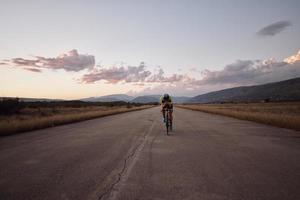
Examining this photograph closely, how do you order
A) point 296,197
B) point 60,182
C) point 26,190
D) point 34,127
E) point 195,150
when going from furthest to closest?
point 34,127 → point 195,150 → point 60,182 → point 26,190 → point 296,197

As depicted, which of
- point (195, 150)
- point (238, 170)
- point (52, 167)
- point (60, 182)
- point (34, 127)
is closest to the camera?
point (60, 182)

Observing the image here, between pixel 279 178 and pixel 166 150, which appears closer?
pixel 279 178

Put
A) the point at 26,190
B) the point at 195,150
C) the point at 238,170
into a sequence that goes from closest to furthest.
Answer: the point at 26,190 → the point at 238,170 → the point at 195,150

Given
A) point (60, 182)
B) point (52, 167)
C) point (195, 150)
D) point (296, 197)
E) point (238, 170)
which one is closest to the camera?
point (296, 197)

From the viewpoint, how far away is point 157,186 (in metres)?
4.37

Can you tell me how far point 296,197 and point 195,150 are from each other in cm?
418

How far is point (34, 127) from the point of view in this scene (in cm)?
1614

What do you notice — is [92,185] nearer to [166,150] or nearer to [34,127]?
[166,150]

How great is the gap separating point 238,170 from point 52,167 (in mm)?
4493

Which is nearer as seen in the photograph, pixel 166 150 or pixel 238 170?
pixel 238 170

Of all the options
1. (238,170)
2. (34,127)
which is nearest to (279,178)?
(238,170)

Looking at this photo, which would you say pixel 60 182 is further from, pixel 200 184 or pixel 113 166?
pixel 200 184

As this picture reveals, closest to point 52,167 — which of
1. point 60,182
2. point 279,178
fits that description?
point 60,182

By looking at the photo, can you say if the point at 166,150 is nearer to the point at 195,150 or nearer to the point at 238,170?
the point at 195,150
